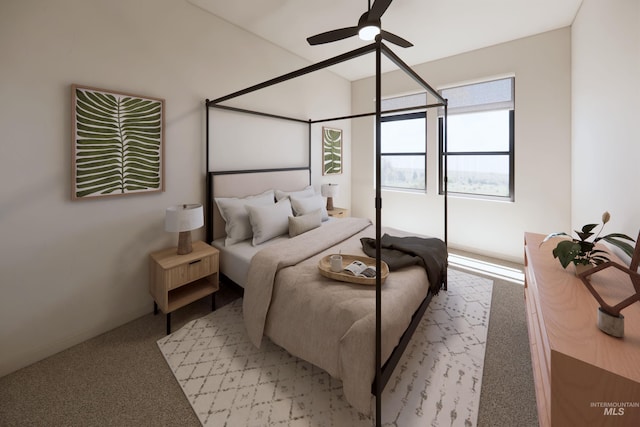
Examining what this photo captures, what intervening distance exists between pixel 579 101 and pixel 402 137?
7.82 ft

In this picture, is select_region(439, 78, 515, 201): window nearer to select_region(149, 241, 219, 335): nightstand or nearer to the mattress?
the mattress

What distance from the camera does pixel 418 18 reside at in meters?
2.99

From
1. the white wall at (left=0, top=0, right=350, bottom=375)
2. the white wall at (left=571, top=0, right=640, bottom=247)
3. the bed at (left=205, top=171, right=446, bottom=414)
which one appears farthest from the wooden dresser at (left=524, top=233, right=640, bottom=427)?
the white wall at (left=0, top=0, right=350, bottom=375)

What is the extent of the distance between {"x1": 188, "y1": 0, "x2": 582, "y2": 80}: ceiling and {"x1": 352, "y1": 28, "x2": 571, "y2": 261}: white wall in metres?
0.25

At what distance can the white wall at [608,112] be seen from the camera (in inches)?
63.3

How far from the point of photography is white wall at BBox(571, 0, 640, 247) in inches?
63.3

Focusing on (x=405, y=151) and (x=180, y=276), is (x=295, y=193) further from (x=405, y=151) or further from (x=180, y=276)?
(x=405, y=151)

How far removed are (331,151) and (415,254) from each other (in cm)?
296

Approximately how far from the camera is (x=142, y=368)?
189 centimetres

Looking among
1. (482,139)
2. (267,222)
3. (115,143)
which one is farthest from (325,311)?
(482,139)

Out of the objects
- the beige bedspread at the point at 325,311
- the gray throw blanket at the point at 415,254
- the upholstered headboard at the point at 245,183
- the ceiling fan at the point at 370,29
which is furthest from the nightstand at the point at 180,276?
the ceiling fan at the point at 370,29

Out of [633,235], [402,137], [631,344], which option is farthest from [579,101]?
[631,344]

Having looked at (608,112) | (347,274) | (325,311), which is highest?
(608,112)

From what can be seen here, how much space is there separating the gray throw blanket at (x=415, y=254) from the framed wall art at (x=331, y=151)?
2355 mm
